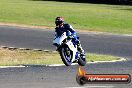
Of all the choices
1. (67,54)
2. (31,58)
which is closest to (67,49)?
(67,54)

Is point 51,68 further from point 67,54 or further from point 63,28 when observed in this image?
point 63,28

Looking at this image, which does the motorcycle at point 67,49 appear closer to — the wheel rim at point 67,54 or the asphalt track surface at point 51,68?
the wheel rim at point 67,54

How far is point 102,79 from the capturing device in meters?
11.4

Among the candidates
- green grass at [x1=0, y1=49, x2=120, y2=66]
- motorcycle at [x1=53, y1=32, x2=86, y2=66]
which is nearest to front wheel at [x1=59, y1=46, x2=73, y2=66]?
motorcycle at [x1=53, y1=32, x2=86, y2=66]

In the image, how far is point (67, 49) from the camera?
14.6m

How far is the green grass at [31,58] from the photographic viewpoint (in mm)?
21703

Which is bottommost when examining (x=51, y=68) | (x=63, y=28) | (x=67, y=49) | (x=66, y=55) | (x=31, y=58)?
(x=31, y=58)

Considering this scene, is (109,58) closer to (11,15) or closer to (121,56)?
(121,56)

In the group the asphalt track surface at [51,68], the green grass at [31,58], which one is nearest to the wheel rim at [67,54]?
the asphalt track surface at [51,68]

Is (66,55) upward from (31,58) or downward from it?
upward

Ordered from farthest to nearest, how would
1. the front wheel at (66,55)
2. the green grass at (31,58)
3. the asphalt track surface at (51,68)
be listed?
the green grass at (31,58), the asphalt track surface at (51,68), the front wheel at (66,55)

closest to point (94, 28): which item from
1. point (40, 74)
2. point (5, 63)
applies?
point (5, 63)

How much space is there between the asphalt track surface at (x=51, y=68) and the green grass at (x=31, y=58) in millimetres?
1431

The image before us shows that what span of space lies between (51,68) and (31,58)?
3.56 m
